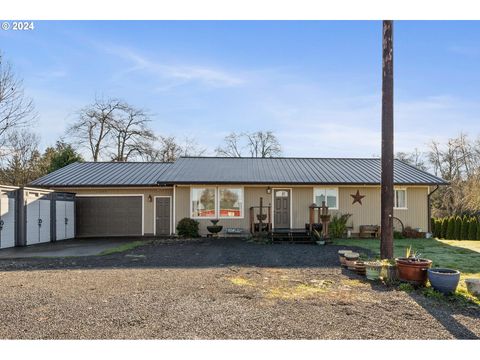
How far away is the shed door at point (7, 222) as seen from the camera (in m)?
11.4

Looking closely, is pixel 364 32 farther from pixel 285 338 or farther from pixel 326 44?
pixel 285 338

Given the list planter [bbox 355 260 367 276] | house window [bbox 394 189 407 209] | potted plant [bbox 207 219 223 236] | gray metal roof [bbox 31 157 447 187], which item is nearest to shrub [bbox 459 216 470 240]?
gray metal roof [bbox 31 157 447 187]

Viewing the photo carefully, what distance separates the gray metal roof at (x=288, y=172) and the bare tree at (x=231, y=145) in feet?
64.4

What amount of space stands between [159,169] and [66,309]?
13808 mm

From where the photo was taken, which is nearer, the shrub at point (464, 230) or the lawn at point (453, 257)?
the lawn at point (453, 257)

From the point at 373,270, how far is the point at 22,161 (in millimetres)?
26680

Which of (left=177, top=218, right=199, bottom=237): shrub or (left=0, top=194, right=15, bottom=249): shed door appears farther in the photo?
(left=177, top=218, right=199, bottom=237): shrub

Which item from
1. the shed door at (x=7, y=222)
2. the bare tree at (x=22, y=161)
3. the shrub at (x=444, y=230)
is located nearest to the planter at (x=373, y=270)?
the shed door at (x=7, y=222)

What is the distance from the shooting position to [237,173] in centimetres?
1579

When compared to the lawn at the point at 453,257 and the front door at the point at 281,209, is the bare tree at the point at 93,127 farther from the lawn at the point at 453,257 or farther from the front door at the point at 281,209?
the lawn at the point at 453,257

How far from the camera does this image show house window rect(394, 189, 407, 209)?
15.3m

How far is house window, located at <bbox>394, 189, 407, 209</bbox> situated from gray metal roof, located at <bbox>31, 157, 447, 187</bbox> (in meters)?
0.57

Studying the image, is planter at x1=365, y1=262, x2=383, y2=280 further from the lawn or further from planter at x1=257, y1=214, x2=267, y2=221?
planter at x1=257, y1=214, x2=267, y2=221
